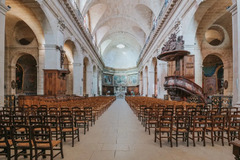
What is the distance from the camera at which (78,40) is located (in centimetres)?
1777

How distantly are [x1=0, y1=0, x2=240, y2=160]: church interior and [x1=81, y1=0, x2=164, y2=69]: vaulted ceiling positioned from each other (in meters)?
0.18

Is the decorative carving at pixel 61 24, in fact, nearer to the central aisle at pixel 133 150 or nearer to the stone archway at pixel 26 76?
the stone archway at pixel 26 76

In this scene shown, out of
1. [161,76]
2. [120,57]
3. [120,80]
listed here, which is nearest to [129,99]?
[161,76]

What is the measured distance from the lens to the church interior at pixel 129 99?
3584mm

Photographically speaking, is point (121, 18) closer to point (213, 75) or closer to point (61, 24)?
point (61, 24)

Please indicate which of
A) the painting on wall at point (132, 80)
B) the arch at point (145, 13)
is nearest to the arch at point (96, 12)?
the arch at point (145, 13)

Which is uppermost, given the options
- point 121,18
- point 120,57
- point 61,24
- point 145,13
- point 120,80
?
point 121,18

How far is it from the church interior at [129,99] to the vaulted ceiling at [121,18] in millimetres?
180

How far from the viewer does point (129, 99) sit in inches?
659

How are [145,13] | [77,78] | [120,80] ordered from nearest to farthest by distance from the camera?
[77,78] < [145,13] < [120,80]

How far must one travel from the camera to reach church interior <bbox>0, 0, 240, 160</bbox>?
3.58 meters

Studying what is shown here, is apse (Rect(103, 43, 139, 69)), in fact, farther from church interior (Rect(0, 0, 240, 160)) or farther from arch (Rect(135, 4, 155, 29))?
arch (Rect(135, 4, 155, 29))

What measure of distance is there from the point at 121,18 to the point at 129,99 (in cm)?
1832

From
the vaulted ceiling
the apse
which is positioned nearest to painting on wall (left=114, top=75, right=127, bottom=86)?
the apse
